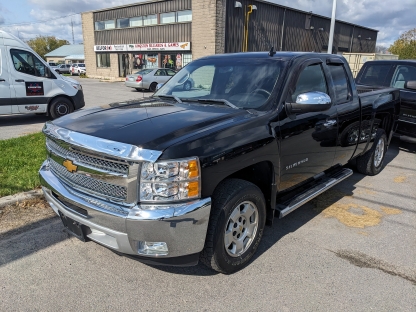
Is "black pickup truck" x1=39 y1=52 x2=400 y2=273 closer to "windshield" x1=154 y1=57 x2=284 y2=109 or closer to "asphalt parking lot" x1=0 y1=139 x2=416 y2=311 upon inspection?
"windshield" x1=154 y1=57 x2=284 y2=109

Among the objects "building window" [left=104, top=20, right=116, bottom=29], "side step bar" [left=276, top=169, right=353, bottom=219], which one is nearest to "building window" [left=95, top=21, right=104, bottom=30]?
"building window" [left=104, top=20, right=116, bottom=29]

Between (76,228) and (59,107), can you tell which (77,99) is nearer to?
(59,107)

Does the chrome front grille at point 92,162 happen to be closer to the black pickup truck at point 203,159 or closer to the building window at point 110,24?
the black pickup truck at point 203,159

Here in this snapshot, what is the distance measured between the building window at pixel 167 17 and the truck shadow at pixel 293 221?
79.4 ft

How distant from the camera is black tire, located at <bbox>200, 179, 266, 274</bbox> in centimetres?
269

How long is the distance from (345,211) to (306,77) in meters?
1.85

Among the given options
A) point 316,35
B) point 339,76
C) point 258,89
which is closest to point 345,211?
point 339,76

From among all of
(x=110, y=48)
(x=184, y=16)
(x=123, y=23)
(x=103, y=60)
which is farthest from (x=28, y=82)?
(x=103, y=60)

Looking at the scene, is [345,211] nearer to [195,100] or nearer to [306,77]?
[306,77]

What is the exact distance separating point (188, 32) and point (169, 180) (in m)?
25.3

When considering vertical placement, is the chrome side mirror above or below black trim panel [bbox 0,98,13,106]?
above

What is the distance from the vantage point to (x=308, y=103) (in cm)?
325

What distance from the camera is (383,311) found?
259 centimetres

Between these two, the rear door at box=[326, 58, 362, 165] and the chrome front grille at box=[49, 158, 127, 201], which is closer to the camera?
the chrome front grille at box=[49, 158, 127, 201]
